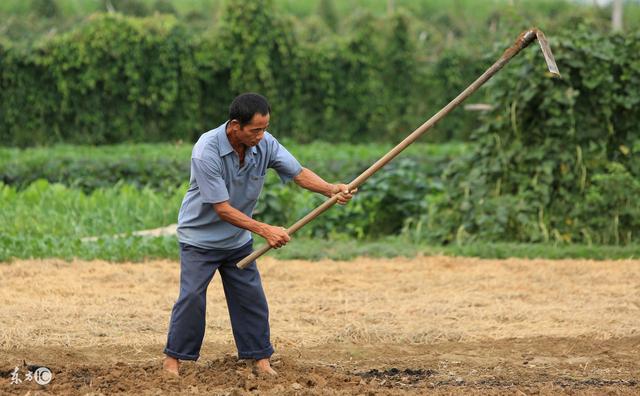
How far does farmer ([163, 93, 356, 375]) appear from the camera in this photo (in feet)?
17.0

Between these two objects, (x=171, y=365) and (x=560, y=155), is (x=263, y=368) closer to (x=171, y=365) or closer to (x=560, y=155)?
(x=171, y=365)

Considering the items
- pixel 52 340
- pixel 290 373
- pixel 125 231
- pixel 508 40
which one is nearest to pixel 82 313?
pixel 52 340

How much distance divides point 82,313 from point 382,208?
5060 millimetres

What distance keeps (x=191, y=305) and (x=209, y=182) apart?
26.8 inches

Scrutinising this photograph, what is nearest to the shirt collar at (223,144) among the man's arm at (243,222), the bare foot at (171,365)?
the man's arm at (243,222)

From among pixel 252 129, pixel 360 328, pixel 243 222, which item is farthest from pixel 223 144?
pixel 360 328

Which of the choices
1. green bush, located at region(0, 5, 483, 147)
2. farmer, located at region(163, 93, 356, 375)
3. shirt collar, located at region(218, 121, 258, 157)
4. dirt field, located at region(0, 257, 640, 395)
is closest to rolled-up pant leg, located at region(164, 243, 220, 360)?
farmer, located at region(163, 93, 356, 375)

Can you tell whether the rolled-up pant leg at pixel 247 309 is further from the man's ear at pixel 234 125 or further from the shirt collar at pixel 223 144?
the man's ear at pixel 234 125

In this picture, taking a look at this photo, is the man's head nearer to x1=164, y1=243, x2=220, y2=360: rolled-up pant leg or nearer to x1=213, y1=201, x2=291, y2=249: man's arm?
x1=213, y1=201, x2=291, y2=249: man's arm

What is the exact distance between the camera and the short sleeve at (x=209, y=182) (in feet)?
16.9

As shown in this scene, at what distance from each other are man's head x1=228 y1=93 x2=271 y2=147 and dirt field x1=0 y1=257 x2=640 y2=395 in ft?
4.18

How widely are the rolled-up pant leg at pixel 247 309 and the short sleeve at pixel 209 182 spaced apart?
484mm

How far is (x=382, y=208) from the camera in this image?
38.1ft

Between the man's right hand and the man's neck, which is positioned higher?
the man's neck
